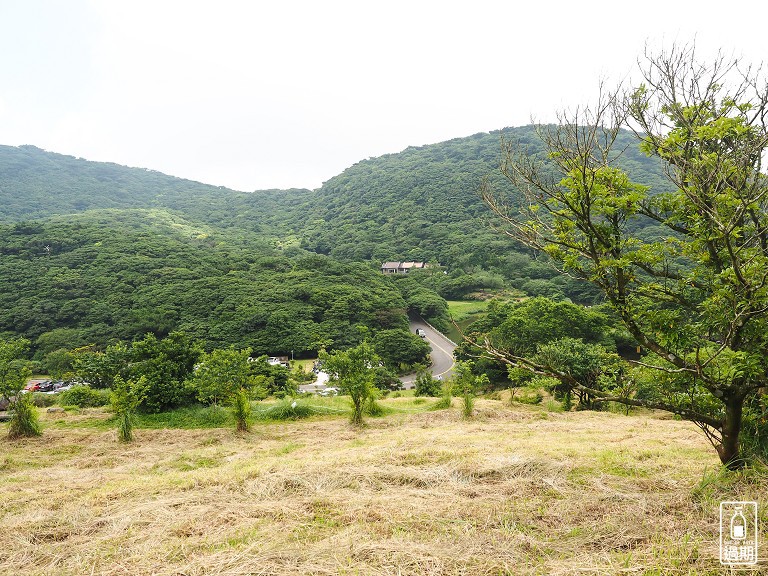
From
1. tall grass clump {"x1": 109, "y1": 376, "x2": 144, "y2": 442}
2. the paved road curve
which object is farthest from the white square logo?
the paved road curve

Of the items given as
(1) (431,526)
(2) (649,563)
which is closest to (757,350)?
(2) (649,563)

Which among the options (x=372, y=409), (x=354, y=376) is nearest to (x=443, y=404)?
(x=372, y=409)

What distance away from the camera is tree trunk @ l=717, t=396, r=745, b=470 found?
178 inches

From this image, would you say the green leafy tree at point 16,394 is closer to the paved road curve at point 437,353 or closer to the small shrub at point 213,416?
the small shrub at point 213,416

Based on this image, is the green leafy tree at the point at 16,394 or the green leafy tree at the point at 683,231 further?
the green leafy tree at the point at 16,394

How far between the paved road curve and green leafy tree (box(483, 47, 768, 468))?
32.6m

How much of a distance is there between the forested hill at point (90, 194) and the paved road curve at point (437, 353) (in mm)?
98224

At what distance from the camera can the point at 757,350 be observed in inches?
171

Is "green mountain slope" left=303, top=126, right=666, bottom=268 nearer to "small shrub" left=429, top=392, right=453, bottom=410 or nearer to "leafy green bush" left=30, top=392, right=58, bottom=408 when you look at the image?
"small shrub" left=429, top=392, right=453, bottom=410

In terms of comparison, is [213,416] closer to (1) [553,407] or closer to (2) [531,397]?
(1) [553,407]

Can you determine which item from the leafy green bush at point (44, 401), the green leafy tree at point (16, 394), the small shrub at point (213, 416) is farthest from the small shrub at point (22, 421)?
the leafy green bush at point (44, 401)

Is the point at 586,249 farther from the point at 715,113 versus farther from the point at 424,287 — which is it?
the point at 424,287

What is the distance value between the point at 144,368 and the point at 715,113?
59.6ft

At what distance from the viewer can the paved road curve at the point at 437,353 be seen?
132 ft
